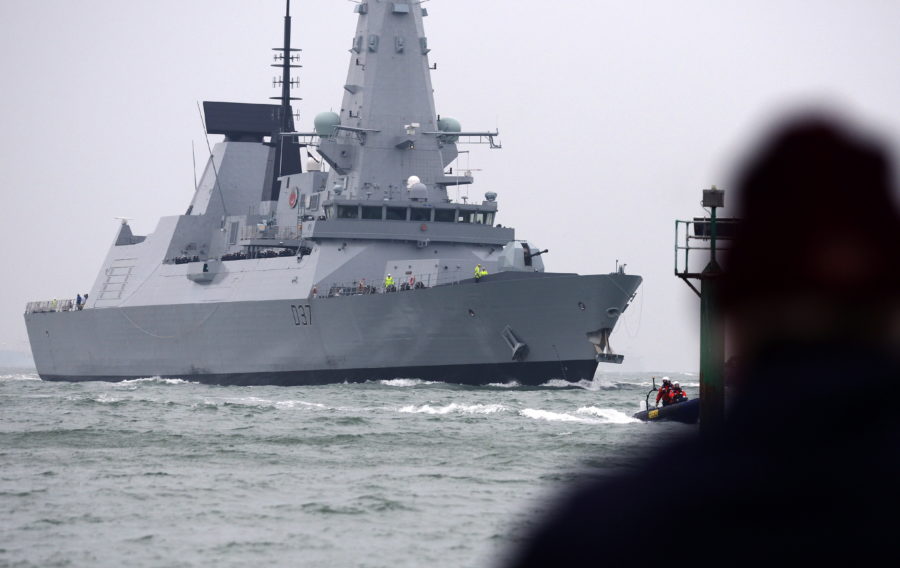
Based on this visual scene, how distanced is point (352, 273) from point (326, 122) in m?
6.47

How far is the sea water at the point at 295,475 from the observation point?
41.3 feet

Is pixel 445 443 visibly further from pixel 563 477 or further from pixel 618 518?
pixel 618 518

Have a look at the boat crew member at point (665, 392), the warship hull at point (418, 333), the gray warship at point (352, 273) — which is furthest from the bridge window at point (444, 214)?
the boat crew member at point (665, 392)

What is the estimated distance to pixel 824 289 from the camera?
2.10 meters

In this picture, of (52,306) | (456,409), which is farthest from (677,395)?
(52,306)

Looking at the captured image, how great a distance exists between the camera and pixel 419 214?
44.1 metres

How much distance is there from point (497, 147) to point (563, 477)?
3005cm

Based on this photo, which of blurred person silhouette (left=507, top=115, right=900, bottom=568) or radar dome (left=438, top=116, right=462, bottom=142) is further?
radar dome (left=438, top=116, right=462, bottom=142)

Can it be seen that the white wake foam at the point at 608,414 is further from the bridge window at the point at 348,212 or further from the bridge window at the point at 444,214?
the bridge window at the point at 348,212

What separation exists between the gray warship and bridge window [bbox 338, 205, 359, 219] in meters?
0.06

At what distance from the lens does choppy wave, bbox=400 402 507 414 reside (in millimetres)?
29672

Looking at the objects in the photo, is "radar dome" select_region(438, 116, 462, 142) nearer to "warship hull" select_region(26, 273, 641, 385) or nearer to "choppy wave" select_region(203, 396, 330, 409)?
"warship hull" select_region(26, 273, 641, 385)

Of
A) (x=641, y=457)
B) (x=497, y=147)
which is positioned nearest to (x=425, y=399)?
(x=497, y=147)

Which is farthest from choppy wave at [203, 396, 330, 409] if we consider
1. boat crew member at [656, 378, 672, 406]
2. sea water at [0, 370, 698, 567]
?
boat crew member at [656, 378, 672, 406]
